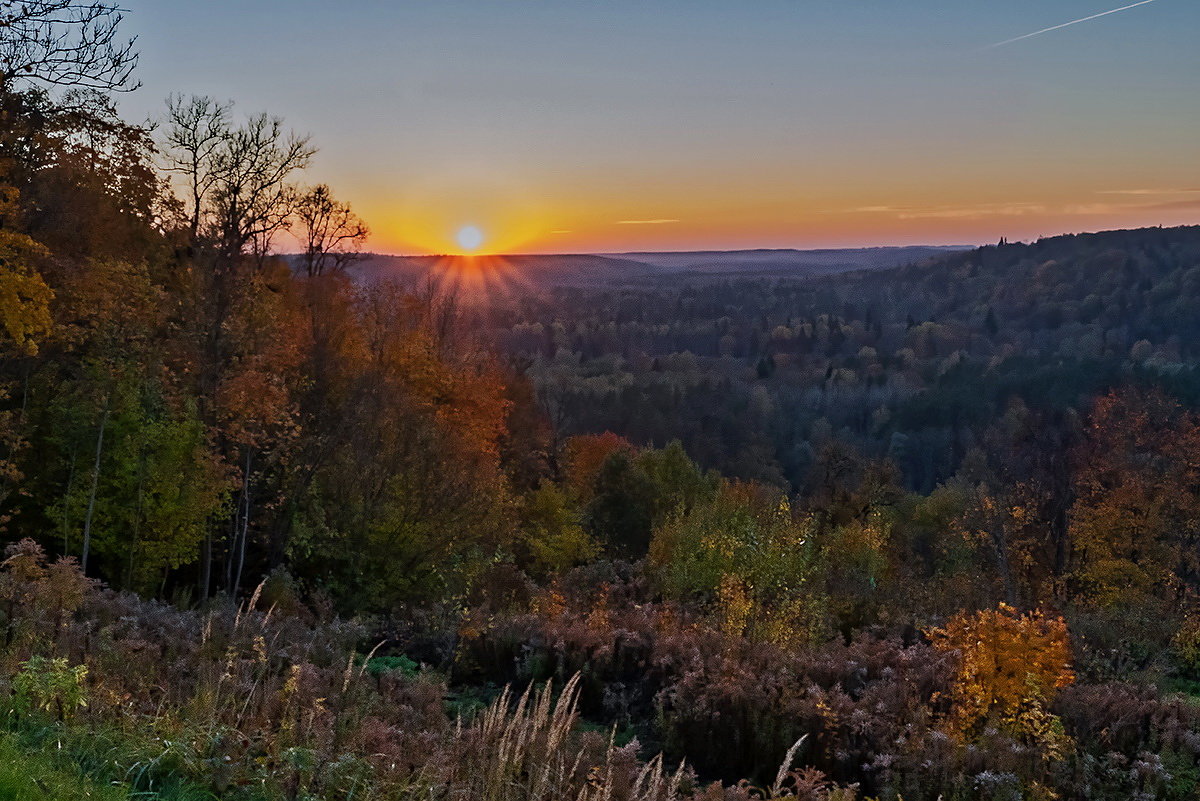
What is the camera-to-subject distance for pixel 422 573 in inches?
877

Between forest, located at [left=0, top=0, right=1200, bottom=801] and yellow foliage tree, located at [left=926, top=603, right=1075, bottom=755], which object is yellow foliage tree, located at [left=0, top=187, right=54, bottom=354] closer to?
forest, located at [left=0, top=0, right=1200, bottom=801]

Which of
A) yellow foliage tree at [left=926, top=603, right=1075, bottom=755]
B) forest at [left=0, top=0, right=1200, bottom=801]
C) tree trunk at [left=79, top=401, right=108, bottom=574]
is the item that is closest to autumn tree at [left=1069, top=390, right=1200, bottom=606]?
forest at [left=0, top=0, right=1200, bottom=801]

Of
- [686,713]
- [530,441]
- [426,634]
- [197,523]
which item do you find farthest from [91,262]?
[530,441]

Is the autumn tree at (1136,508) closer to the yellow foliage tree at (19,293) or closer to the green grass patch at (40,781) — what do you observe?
the yellow foliage tree at (19,293)

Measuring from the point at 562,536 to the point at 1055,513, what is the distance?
19081mm

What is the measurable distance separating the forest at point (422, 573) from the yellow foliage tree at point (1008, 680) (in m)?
0.04

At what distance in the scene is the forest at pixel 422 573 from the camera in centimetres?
608

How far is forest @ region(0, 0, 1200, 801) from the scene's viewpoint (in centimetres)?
608

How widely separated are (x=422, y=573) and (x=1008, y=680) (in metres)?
15.6

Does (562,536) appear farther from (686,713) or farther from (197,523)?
(686,713)

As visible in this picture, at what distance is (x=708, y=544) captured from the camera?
15.8 meters

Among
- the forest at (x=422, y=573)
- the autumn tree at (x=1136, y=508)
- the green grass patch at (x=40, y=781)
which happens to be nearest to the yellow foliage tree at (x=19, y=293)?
the forest at (x=422, y=573)

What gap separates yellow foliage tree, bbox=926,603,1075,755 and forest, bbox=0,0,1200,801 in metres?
0.04

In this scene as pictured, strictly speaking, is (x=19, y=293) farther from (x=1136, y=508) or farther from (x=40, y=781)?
(x=1136, y=508)
